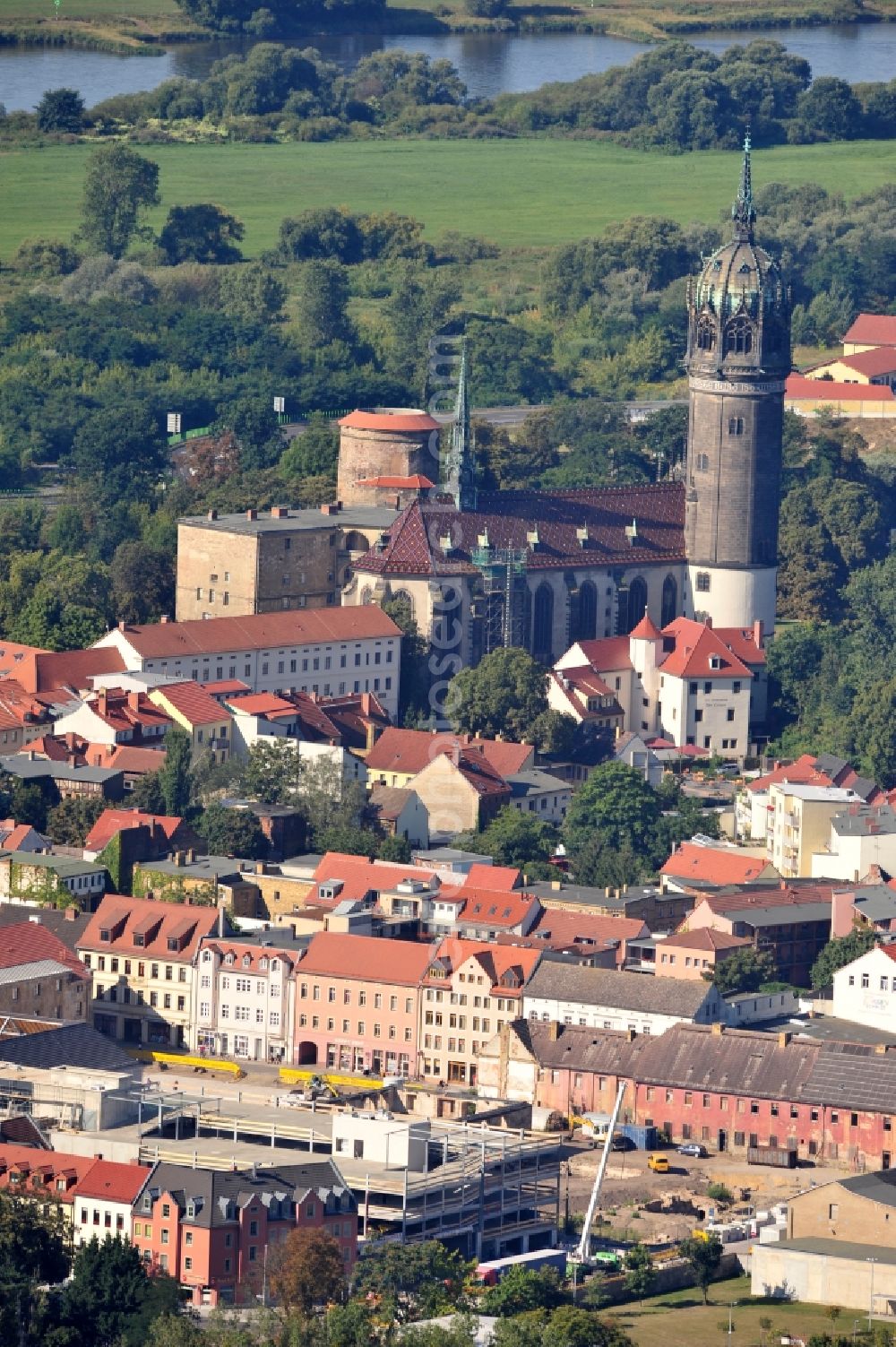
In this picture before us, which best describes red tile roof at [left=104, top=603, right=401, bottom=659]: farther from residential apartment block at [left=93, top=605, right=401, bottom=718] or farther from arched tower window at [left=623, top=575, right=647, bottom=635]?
arched tower window at [left=623, top=575, right=647, bottom=635]

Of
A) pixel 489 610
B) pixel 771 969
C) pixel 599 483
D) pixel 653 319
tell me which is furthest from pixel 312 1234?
pixel 653 319

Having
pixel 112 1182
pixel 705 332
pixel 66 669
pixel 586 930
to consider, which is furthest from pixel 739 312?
pixel 112 1182

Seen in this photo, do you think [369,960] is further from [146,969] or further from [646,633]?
[646,633]

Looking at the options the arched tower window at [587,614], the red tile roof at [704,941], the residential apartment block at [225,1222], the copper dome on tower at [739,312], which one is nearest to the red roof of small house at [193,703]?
the arched tower window at [587,614]

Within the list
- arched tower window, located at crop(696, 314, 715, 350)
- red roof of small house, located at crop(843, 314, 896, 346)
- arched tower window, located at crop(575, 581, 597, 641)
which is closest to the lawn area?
arched tower window, located at crop(575, 581, 597, 641)

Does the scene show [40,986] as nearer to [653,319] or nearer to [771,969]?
[771,969]
